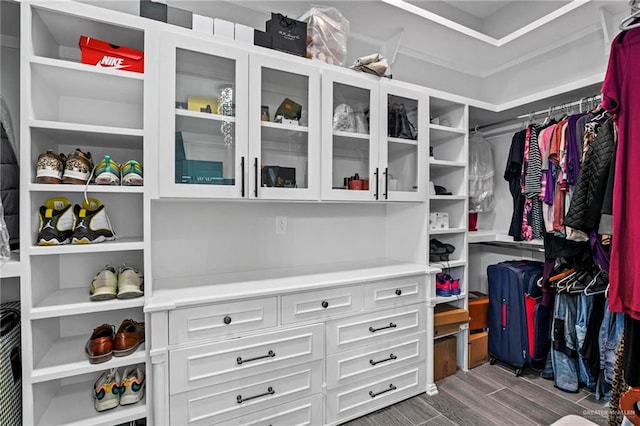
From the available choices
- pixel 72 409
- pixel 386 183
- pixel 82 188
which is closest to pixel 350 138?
pixel 386 183

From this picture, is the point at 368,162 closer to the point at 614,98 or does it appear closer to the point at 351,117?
the point at 351,117

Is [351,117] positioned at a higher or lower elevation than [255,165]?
higher

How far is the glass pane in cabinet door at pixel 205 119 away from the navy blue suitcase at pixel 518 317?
88.2 inches

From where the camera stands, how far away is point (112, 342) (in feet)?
4.87

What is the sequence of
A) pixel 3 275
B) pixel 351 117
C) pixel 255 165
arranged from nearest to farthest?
pixel 3 275 → pixel 255 165 → pixel 351 117

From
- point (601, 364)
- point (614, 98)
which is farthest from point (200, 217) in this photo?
point (601, 364)

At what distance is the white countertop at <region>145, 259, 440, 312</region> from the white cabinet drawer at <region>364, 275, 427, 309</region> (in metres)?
0.05

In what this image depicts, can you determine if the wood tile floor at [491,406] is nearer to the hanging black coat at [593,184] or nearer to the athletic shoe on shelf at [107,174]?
the hanging black coat at [593,184]

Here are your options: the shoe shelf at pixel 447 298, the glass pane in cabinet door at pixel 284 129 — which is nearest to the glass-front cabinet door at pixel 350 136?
the glass pane in cabinet door at pixel 284 129

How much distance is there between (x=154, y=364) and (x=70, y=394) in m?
0.53

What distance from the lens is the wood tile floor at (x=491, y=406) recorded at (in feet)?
6.38

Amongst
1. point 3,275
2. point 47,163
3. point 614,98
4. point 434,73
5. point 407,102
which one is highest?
point 434,73

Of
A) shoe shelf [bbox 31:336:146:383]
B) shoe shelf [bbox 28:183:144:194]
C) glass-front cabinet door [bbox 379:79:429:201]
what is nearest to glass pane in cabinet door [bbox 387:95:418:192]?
glass-front cabinet door [bbox 379:79:429:201]

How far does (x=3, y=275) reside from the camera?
1.29 meters
